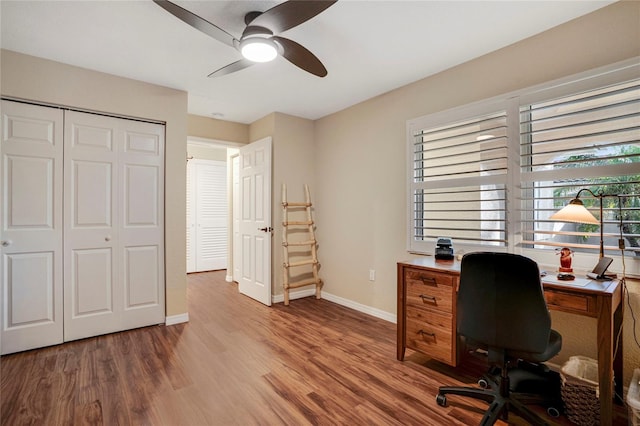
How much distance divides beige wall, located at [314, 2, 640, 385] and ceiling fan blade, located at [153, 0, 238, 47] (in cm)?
194

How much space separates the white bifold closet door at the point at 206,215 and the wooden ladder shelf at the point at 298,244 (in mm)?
2729

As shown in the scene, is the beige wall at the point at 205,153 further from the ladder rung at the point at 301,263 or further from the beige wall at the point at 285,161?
the ladder rung at the point at 301,263

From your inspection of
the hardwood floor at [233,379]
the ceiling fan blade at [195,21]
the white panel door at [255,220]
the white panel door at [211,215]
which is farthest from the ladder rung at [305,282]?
the ceiling fan blade at [195,21]

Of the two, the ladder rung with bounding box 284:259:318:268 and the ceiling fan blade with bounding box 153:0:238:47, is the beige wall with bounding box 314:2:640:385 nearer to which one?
the ladder rung with bounding box 284:259:318:268

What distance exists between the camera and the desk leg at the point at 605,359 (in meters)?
1.59

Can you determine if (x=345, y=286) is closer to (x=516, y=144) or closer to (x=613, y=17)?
(x=516, y=144)

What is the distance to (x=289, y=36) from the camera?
7.71 feet

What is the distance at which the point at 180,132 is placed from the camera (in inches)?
134

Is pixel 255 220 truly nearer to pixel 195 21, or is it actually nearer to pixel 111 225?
pixel 111 225

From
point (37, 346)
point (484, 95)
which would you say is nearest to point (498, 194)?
point (484, 95)

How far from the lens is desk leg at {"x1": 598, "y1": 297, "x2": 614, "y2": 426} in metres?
1.59

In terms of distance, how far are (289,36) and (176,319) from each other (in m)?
3.02

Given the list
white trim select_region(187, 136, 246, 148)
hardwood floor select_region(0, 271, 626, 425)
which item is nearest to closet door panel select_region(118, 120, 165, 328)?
hardwood floor select_region(0, 271, 626, 425)

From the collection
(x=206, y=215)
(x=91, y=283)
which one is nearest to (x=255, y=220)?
(x=91, y=283)
